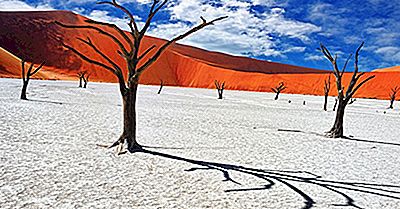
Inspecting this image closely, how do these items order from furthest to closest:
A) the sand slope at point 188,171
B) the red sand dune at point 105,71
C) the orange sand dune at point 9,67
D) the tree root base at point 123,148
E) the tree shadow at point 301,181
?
the red sand dune at point 105,71, the orange sand dune at point 9,67, the tree root base at point 123,148, the tree shadow at point 301,181, the sand slope at point 188,171

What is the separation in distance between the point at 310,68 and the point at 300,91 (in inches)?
1232

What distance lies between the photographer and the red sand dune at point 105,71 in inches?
2500

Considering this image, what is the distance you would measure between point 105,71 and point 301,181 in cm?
6555

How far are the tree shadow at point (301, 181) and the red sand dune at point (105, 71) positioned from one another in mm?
55584

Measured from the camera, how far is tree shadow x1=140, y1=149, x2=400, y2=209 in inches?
170

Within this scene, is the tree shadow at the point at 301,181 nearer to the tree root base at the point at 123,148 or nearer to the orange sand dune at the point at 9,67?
the tree root base at the point at 123,148

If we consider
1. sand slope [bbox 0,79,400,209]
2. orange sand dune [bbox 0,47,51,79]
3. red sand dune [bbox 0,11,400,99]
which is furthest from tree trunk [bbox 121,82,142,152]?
red sand dune [bbox 0,11,400,99]

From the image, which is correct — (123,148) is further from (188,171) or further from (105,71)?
(105,71)

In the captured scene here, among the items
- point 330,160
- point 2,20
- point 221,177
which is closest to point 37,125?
point 221,177

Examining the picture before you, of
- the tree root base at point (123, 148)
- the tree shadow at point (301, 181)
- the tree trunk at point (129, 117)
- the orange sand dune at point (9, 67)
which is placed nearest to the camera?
the tree shadow at point (301, 181)

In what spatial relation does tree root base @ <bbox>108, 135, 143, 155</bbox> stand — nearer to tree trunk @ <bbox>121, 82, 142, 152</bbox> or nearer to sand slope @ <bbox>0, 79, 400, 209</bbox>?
tree trunk @ <bbox>121, 82, 142, 152</bbox>

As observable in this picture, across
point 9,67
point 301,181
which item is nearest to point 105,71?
point 9,67

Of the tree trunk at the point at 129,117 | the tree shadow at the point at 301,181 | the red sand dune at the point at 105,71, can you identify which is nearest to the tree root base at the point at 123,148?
the tree trunk at the point at 129,117

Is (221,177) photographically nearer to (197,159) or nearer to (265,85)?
(197,159)
